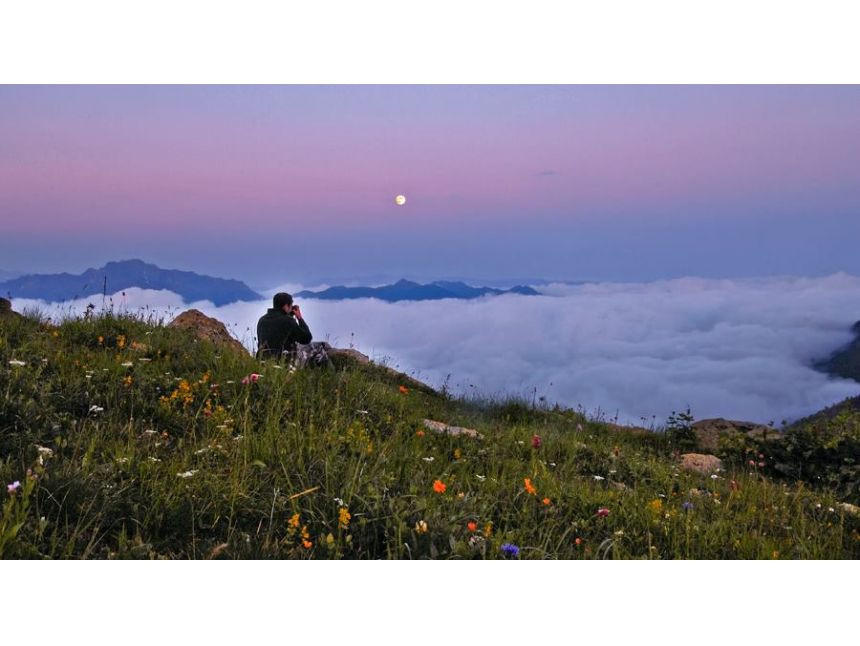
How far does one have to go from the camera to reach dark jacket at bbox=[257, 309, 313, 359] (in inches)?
355

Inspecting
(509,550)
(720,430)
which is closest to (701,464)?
(720,430)

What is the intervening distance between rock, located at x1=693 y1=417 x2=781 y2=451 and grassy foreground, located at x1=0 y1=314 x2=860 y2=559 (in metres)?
3.64

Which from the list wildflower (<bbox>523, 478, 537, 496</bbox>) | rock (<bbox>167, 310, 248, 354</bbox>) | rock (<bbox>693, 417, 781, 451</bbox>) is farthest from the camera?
rock (<bbox>167, 310, 248, 354</bbox>)

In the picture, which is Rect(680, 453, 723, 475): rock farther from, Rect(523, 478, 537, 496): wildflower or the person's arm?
the person's arm

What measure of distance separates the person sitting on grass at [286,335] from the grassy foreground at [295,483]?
7.02ft

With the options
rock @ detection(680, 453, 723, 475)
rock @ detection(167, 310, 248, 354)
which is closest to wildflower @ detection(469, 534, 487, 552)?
rock @ detection(680, 453, 723, 475)

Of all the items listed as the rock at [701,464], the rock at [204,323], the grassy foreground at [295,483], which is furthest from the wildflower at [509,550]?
the rock at [204,323]

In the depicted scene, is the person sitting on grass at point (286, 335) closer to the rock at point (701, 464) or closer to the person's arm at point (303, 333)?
the person's arm at point (303, 333)

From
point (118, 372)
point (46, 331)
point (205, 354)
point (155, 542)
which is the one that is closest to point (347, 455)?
point (155, 542)

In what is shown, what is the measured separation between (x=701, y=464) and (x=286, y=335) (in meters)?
5.72

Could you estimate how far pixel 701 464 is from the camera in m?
8.26

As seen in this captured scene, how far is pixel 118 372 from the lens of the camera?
5465 mm

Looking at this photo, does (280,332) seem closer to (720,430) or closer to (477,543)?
(477,543)
